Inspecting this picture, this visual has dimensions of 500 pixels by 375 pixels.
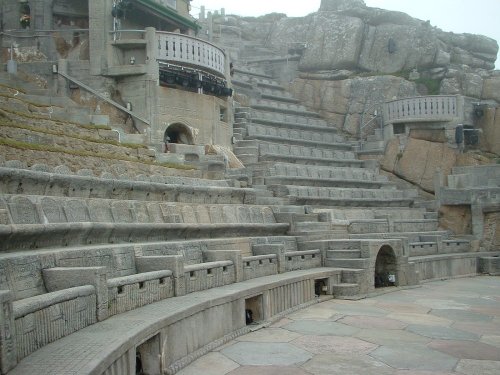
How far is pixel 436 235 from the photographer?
18.4 meters

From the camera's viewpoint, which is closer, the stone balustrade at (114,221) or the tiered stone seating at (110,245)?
the tiered stone seating at (110,245)

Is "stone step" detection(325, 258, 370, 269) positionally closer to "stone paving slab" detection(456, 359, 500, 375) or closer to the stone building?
"stone paving slab" detection(456, 359, 500, 375)

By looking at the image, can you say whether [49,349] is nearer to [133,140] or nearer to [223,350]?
[223,350]

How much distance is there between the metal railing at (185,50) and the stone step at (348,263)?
11.0 meters

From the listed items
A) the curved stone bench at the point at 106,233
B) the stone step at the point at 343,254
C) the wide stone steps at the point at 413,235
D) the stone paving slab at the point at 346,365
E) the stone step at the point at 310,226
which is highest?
the curved stone bench at the point at 106,233

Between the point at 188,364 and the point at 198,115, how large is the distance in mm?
15297

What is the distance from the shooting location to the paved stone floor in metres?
7.44

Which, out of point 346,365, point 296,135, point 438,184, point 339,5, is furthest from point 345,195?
point 339,5

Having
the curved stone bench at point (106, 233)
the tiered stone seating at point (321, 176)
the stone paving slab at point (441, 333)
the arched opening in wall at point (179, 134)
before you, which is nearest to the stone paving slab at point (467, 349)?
the stone paving slab at point (441, 333)

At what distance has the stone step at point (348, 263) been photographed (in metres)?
13.6

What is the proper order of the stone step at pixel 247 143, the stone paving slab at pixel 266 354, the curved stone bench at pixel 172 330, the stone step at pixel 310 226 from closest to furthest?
the curved stone bench at pixel 172 330 → the stone paving slab at pixel 266 354 → the stone step at pixel 310 226 → the stone step at pixel 247 143

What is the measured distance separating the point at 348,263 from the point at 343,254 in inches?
15.1

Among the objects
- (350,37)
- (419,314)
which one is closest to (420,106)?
(350,37)

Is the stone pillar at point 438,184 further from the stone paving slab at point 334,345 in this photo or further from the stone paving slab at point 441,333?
the stone paving slab at point 334,345
